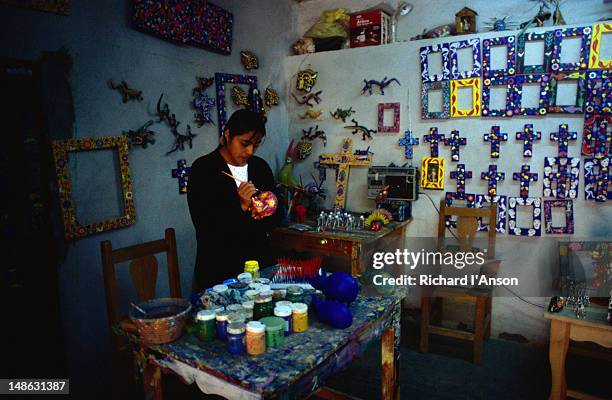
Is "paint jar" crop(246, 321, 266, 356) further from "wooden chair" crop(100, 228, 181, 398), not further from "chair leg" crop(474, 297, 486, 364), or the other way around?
"chair leg" crop(474, 297, 486, 364)

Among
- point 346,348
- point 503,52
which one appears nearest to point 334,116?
point 503,52

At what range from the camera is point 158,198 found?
315cm

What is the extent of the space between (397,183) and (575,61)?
1594 millimetres

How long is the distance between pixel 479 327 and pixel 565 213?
1124mm

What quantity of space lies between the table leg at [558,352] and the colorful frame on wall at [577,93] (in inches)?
63.6

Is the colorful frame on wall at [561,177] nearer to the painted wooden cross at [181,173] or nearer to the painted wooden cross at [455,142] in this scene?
the painted wooden cross at [455,142]

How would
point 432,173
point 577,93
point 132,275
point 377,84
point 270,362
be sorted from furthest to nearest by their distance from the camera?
point 377,84 < point 432,173 < point 577,93 < point 132,275 < point 270,362

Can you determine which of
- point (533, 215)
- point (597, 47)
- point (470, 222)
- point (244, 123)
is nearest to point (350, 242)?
point (470, 222)

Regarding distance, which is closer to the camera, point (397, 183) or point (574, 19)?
point (574, 19)

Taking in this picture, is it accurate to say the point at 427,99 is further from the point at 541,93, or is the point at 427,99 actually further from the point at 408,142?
the point at 541,93

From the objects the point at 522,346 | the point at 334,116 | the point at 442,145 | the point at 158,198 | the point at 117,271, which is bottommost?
the point at 522,346

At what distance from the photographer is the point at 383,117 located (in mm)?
3902

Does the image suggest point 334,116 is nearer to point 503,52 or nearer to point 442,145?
point 442,145

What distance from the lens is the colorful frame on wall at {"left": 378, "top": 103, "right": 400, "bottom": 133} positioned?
3.82 m
